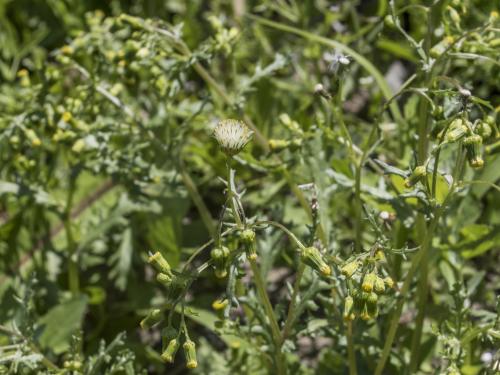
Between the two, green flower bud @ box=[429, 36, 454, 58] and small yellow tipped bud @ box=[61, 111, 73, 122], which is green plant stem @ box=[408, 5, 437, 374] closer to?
green flower bud @ box=[429, 36, 454, 58]

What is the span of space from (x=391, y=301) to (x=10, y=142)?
4.89ft

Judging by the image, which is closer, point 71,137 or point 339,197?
point 71,137

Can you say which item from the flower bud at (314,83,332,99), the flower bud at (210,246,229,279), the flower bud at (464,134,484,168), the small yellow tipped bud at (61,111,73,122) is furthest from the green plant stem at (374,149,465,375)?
the small yellow tipped bud at (61,111,73,122)

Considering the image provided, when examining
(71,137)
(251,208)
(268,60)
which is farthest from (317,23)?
(71,137)

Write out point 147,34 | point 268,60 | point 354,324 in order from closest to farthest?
point 354,324 < point 147,34 < point 268,60

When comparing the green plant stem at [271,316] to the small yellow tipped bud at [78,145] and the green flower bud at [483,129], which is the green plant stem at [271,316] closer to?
the green flower bud at [483,129]

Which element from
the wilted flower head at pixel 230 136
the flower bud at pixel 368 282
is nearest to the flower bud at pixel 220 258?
the wilted flower head at pixel 230 136

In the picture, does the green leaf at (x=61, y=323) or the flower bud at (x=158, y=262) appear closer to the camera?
the flower bud at (x=158, y=262)

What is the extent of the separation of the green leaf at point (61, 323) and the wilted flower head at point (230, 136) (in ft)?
4.42

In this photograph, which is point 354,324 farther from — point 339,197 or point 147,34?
point 147,34

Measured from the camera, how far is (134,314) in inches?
142

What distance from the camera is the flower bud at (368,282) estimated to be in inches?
76.2

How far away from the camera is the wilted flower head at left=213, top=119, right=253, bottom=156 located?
196 cm

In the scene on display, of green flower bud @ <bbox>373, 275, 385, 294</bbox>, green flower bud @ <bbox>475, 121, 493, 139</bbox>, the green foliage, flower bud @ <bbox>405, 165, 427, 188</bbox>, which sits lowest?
the green foliage
